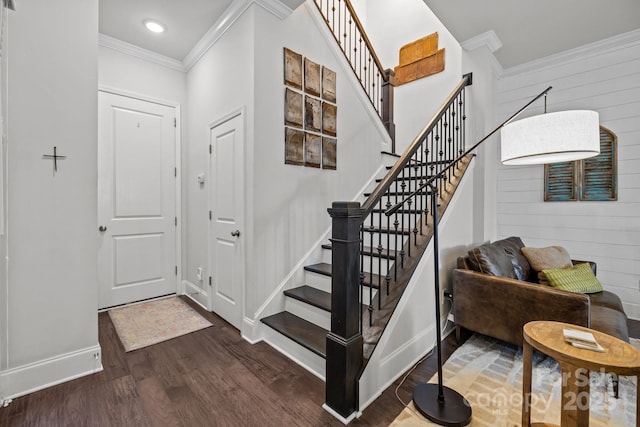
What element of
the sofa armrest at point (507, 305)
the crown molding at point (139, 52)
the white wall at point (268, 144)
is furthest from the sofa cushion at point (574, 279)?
the crown molding at point (139, 52)

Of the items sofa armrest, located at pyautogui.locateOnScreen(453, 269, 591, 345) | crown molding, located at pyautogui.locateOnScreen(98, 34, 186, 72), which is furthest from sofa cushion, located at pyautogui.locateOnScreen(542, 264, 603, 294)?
crown molding, located at pyautogui.locateOnScreen(98, 34, 186, 72)

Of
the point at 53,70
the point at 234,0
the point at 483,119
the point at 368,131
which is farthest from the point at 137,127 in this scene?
the point at 483,119

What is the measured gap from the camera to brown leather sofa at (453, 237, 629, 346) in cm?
196

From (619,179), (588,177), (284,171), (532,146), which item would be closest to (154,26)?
(284,171)

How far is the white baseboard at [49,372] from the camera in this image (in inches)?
70.0

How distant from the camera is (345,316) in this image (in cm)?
164

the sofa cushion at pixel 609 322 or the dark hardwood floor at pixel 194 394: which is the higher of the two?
the sofa cushion at pixel 609 322

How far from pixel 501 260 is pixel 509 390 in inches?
41.4

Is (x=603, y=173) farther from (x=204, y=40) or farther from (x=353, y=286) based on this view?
(x=204, y=40)

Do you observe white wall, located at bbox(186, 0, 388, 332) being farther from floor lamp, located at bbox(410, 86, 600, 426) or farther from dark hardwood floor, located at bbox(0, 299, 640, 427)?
floor lamp, located at bbox(410, 86, 600, 426)

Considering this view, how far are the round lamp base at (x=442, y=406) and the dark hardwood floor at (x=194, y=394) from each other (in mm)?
97

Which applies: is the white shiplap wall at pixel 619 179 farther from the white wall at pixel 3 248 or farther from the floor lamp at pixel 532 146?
the white wall at pixel 3 248

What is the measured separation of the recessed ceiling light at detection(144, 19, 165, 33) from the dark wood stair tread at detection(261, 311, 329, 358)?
301cm

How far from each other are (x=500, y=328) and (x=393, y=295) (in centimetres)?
97
